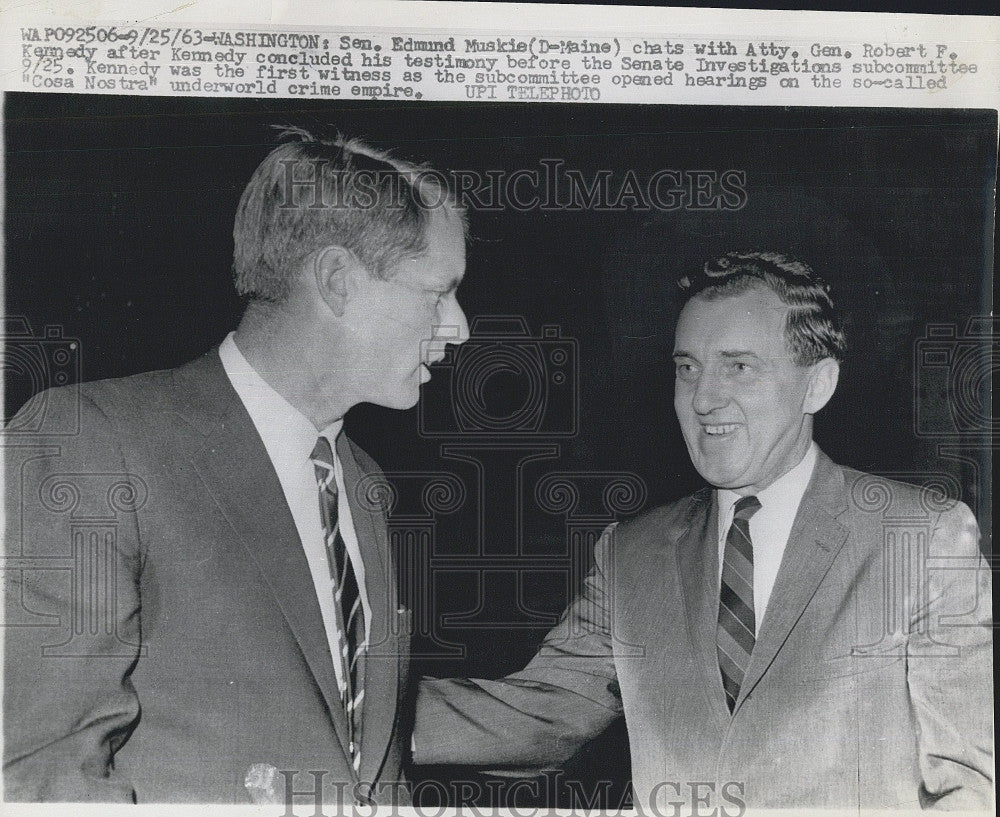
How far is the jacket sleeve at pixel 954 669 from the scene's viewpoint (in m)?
1.80

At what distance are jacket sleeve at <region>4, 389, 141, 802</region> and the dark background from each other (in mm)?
143

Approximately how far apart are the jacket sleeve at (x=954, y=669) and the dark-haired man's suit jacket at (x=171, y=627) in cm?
102

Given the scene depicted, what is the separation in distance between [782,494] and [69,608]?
131 centimetres

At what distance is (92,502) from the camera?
1.71 metres

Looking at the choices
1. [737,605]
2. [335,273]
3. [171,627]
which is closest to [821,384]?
[737,605]

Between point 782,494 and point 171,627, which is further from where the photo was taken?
point 782,494

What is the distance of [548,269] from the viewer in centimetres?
179

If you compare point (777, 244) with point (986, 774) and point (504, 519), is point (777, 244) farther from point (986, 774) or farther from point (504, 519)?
point (986, 774)

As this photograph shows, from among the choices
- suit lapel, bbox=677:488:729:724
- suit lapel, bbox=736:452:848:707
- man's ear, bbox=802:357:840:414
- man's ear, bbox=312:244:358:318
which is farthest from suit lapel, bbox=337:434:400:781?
man's ear, bbox=802:357:840:414

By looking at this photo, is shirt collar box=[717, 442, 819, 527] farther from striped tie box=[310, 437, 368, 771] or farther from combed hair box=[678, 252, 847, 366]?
striped tie box=[310, 437, 368, 771]

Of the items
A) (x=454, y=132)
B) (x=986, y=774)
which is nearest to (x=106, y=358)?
(x=454, y=132)

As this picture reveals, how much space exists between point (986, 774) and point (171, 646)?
1541 mm

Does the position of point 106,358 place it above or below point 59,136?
below

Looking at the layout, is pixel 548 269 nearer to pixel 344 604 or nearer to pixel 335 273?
pixel 335 273
